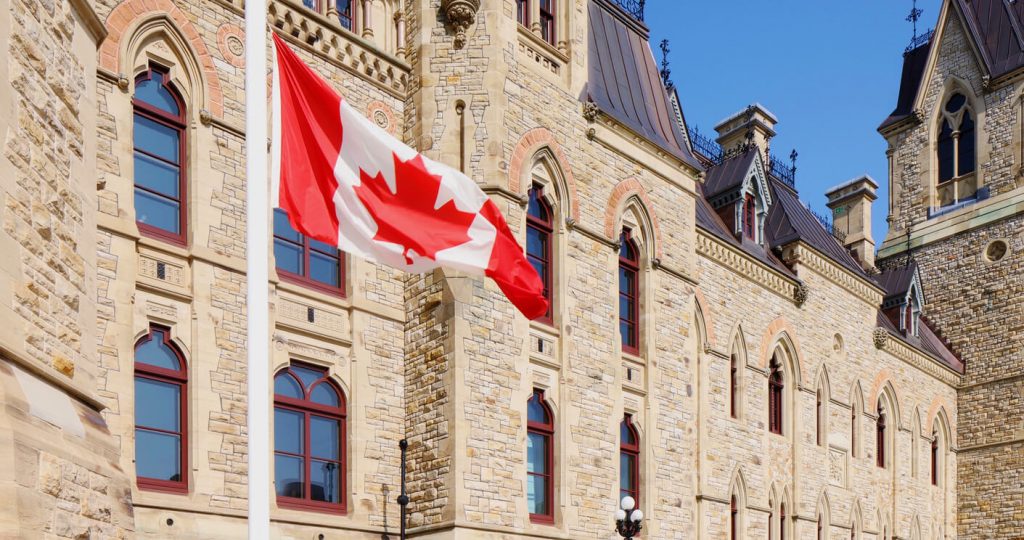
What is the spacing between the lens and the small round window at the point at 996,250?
3481 cm

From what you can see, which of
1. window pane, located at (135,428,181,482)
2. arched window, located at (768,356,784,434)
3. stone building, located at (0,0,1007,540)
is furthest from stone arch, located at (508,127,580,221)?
arched window, located at (768,356,784,434)

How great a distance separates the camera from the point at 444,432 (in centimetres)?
1567

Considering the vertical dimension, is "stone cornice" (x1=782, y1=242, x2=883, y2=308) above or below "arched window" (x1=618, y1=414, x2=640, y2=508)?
above

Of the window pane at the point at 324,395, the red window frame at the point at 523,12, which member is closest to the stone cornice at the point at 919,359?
the red window frame at the point at 523,12

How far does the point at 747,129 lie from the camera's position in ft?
105

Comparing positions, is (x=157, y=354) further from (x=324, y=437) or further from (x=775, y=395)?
(x=775, y=395)

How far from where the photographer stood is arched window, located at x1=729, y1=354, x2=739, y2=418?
2431 cm

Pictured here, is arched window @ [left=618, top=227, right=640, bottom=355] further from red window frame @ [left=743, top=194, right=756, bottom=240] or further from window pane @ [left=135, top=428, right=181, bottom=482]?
window pane @ [left=135, top=428, right=181, bottom=482]

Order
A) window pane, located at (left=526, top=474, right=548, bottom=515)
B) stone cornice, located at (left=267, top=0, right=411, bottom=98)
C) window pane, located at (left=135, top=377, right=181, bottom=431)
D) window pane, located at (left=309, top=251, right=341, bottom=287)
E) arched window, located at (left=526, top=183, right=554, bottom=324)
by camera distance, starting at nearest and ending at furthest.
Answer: window pane, located at (left=135, top=377, right=181, bottom=431) < stone cornice, located at (left=267, top=0, right=411, bottom=98) < window pane, located at (left=309, top=251, right=341, bottom=287) < window pane, located at (left=526, top=474, right=548, bottom=515) < arched window, located at (left=526, top=183, right=554, bottom=324)

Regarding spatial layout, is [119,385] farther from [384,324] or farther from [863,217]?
[863,217]

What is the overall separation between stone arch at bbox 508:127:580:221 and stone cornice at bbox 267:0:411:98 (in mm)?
1985

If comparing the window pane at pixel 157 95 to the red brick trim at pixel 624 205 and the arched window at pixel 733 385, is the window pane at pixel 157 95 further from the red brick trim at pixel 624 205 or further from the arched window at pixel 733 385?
the arched window at pixel 733 385

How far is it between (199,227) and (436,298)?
359 centimetres

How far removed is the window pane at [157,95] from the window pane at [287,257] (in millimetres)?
2199
